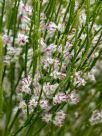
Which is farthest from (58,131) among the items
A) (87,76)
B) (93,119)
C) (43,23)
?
(43,23)

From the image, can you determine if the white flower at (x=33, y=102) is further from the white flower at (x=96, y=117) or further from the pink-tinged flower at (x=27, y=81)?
the white flower at (x=96, y=117)

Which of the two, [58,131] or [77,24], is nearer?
[77,24]

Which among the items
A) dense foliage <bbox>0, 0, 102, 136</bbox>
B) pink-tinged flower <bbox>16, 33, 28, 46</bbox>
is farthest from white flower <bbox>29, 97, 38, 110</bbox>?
pink-tinged flower <bbox>16, 33, 28, 46</bbox>

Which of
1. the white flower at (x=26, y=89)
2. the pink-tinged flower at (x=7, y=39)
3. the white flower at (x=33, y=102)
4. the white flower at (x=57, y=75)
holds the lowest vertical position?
the white flower at (x=33, y=102)

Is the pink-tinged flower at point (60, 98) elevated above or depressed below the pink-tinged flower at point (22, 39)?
below

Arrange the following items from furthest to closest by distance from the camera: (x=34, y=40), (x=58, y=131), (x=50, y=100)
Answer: (x=58, y=131) → (x=50, y=100) → (x=34, y=40)

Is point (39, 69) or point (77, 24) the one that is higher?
point (77, 24)

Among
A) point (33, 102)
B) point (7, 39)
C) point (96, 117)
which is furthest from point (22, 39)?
point (96, 117)

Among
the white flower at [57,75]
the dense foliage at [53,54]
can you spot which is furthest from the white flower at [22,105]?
the white flower at [57,75]

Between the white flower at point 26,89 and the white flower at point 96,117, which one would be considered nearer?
the white flower at point 26,89

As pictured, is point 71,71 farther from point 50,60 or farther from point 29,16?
point 29,16

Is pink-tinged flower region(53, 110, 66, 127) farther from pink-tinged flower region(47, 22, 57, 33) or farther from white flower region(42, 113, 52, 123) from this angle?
pink-tinged flower region(47, 22, 57, 33)
